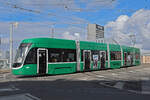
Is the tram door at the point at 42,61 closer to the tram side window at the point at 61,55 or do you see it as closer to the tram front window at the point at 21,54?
the tram side window at the point at 61,55

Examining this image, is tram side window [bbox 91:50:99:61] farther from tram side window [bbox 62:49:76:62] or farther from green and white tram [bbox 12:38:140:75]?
tram side window [bbox 62:49:76:62]

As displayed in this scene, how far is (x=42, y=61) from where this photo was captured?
13492 millimetres

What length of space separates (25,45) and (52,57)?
7.80 feet

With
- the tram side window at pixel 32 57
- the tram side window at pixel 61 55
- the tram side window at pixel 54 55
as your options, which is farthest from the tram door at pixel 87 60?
the tram side window at pixel 32 57

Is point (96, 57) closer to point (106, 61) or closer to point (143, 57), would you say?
point (106, 61)

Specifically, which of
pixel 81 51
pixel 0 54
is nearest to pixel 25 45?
pixel 81 51

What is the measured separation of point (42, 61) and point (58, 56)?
1700mm

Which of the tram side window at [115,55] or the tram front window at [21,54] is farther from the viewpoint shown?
the tram side window at [115,55]

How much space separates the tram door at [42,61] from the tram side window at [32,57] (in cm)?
34

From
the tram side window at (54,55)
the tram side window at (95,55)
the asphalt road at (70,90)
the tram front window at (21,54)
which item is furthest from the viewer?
the tram side window at (95,55)

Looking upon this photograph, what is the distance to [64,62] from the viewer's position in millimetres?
15047

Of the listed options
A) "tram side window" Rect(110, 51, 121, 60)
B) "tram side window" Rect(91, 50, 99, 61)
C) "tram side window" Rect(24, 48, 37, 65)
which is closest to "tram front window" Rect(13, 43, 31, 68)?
"tram side window" Rect(24, 48, 37, 65)

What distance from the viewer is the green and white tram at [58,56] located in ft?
42.3

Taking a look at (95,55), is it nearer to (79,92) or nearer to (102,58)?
(102,58)
